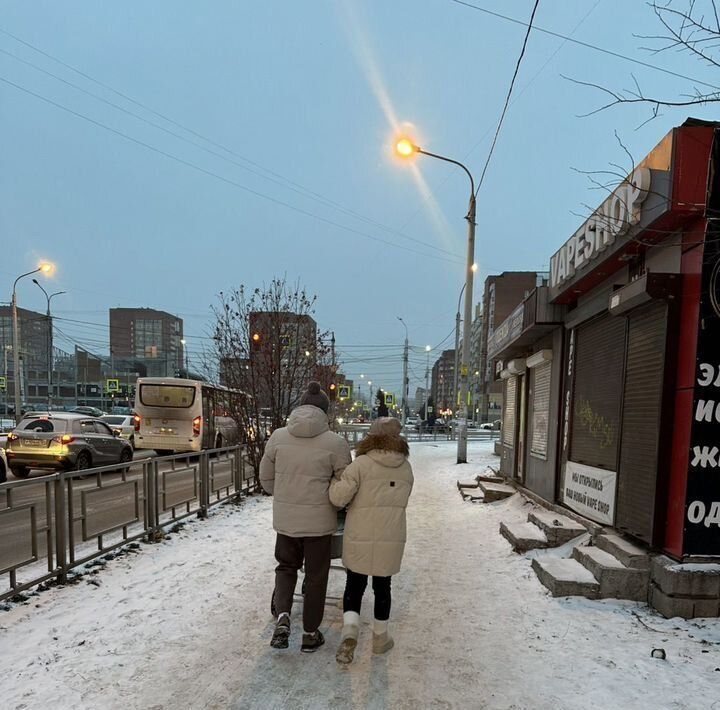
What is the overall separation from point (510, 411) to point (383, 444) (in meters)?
9.57

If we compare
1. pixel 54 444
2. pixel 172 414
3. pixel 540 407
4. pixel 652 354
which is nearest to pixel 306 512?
pixel 652 354

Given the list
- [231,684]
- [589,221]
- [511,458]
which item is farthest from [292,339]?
[231,684]

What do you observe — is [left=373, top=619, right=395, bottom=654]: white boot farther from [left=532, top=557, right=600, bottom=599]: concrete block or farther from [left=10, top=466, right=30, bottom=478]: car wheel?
[left=10, top=466, right=30, bottom=478]: car wheel

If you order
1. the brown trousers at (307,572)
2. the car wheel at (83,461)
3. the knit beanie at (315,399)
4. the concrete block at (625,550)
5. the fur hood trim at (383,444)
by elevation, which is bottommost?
the car wheel at (83,461)

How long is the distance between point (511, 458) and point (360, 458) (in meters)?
8.41

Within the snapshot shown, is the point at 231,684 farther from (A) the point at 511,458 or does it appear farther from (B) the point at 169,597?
(A) the point at 511,458

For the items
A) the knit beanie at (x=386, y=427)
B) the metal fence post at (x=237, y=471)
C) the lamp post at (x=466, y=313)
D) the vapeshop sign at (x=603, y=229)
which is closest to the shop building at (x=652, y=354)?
the vapeshop sign at (x=603, y=229)

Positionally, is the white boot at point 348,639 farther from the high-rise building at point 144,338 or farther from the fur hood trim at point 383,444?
the high-rise building at point 144,338

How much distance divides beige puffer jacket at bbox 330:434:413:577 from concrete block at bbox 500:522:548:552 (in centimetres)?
305

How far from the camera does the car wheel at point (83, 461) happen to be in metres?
12.3

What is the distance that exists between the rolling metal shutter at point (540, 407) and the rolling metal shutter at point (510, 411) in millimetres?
1887

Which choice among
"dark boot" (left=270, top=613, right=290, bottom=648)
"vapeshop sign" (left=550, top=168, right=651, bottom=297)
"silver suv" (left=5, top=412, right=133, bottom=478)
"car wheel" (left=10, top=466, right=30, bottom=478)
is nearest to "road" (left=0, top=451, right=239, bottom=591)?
"dark boot" (left=270, top=613, right=290, bottom=648)

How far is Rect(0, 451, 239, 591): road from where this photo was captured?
4160 mm

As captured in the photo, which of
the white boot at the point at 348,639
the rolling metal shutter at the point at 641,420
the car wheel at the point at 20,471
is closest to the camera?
the white boot at the point at 348,639
